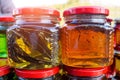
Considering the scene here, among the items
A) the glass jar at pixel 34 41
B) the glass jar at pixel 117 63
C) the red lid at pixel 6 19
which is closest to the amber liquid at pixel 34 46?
the glass jar at pixel 34 41

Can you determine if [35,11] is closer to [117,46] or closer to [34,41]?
[34,41]

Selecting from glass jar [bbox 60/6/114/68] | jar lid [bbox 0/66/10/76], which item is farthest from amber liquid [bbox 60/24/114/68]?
jar lid [bbox 0/66/10/76]

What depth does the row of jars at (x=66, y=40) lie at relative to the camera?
2.13ft

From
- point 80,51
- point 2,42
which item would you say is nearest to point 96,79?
point 80,51

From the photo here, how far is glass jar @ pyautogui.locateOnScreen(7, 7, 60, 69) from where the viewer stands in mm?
647

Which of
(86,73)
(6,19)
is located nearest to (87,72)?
(86,73)

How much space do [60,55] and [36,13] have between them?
0.53 ft

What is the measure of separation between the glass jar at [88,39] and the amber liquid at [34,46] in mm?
54

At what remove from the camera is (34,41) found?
25.5 inches

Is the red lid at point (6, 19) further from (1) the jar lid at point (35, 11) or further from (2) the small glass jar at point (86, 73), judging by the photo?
(2) the small glass jar at point (86, 73)

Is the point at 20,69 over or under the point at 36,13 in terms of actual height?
under

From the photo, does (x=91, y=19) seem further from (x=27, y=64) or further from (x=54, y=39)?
(x=27, y=64)

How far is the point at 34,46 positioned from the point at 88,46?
17cm

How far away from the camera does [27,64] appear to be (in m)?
0.65
